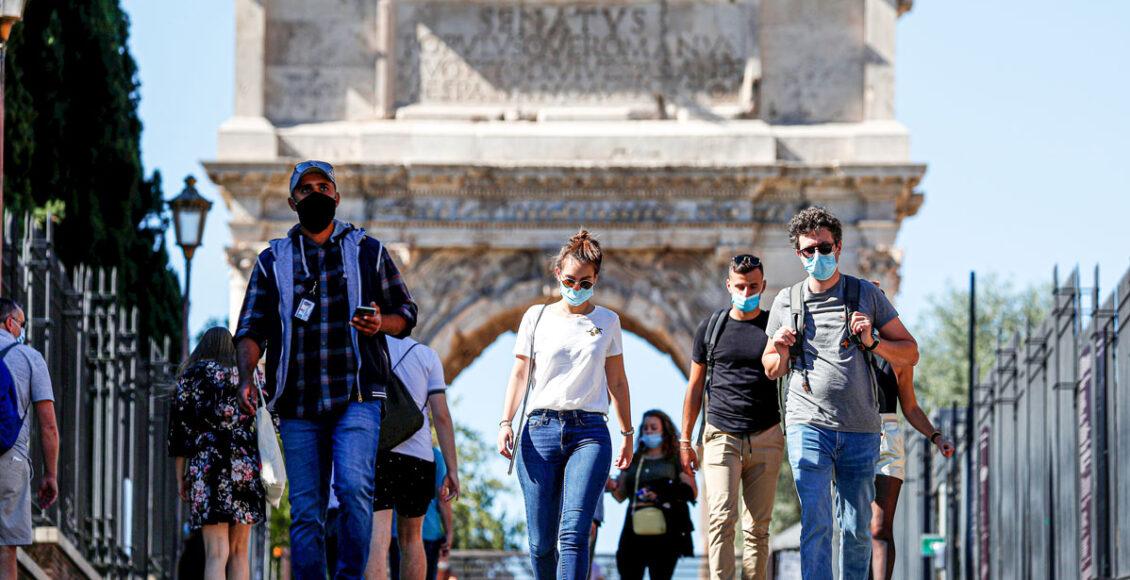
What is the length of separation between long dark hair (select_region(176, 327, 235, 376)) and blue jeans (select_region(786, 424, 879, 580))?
284 cm

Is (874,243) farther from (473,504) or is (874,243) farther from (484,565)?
(473,504)

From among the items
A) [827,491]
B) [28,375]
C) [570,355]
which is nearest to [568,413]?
[570,355]

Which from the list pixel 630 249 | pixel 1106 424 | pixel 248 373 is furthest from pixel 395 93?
pixel 248 373

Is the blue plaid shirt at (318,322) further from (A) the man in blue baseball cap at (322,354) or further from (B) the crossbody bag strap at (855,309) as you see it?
(B) the crossbody bag strap at (855,309)

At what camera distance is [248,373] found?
31.6 ft

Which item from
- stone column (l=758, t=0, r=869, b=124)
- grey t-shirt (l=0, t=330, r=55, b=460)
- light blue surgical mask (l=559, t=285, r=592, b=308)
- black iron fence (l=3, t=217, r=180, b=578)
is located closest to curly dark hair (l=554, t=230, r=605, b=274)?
light blue surgical mask (l=559, t=285, r=592, b=308)

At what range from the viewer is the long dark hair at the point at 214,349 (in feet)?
38.9

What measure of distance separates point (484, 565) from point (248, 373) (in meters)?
23.5

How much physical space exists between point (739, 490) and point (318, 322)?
3.09 m

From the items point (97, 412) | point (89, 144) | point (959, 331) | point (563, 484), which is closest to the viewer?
point (563, 484)

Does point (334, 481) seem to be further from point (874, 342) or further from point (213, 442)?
point (874, 342)

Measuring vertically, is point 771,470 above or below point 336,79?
below

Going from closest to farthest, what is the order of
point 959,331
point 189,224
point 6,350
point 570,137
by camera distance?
point 6,350
point 189,224
point 570,137
point 959,331

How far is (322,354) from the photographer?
9594 millimetres
